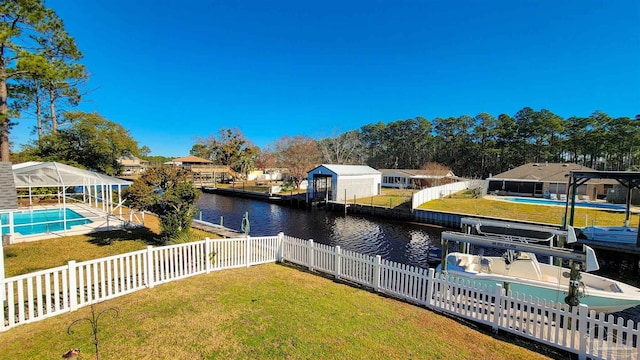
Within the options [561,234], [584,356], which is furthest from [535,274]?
[584,356]

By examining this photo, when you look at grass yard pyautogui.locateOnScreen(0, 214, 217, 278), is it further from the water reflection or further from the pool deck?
the water reflection

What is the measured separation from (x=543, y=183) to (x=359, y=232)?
24.0 m

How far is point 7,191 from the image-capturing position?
5578 millimetres

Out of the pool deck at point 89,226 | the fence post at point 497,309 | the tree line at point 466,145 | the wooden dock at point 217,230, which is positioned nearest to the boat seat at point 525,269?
the fence post at point 497,309

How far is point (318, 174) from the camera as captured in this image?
3034 centimetres

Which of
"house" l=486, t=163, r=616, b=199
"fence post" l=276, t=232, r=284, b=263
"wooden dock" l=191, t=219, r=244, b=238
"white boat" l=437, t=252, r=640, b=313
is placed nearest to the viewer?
"white boat" l=437, t=252, r=640, b=313

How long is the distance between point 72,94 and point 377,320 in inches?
1175

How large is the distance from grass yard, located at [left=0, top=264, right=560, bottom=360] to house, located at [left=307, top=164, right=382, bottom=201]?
2237 cm

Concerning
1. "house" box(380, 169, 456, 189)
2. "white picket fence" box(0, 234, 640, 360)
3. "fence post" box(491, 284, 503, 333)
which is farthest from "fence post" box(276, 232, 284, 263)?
"house" box(380, 169, 456, 189)

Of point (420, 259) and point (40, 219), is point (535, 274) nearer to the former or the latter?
point (420, 259)

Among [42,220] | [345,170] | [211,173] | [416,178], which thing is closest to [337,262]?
[42,220]

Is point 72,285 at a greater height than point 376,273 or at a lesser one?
greater

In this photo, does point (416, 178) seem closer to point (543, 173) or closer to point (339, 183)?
point (543, 173)

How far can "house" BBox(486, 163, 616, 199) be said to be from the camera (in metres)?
28.5
